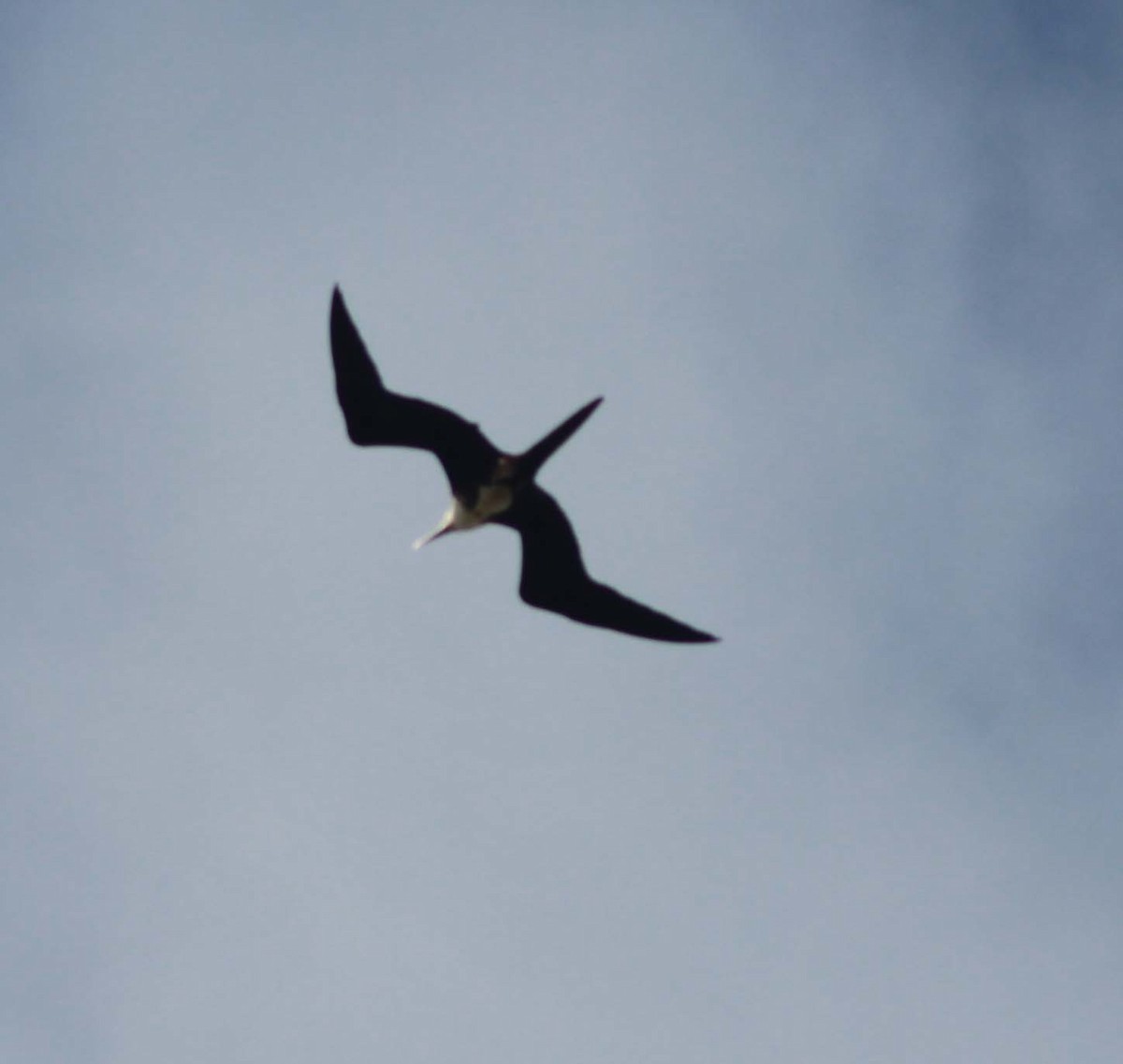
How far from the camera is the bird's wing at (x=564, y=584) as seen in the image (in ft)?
33.8

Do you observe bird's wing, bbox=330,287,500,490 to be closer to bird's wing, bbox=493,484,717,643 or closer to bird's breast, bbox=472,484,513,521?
bird's breast, bbox=472,484,513,521

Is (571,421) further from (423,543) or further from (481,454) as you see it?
(423,543)

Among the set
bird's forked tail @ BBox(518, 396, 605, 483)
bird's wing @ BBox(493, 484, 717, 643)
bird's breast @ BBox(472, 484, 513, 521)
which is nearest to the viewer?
bird's forked tail @ BBox(518, 396, 605, 483)

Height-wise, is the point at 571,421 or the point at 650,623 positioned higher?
the point at 571,421

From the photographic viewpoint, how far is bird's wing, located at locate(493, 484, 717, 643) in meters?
10.3

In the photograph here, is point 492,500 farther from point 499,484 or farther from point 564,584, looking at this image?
point 564,584

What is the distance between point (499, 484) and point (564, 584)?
147 cm

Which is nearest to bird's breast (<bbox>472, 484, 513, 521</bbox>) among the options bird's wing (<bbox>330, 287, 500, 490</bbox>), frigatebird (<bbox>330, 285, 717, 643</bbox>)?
frigatebird (<bbox>330, 285, 717, 643</bbox>)

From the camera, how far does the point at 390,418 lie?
9680mm

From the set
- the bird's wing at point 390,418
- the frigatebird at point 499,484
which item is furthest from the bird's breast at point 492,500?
the bird's wing at point 390,418

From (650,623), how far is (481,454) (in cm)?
255

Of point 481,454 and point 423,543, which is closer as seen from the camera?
point 481,454

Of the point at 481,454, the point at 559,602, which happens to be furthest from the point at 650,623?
the point at 481,454

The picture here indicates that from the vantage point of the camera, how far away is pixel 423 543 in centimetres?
1099
